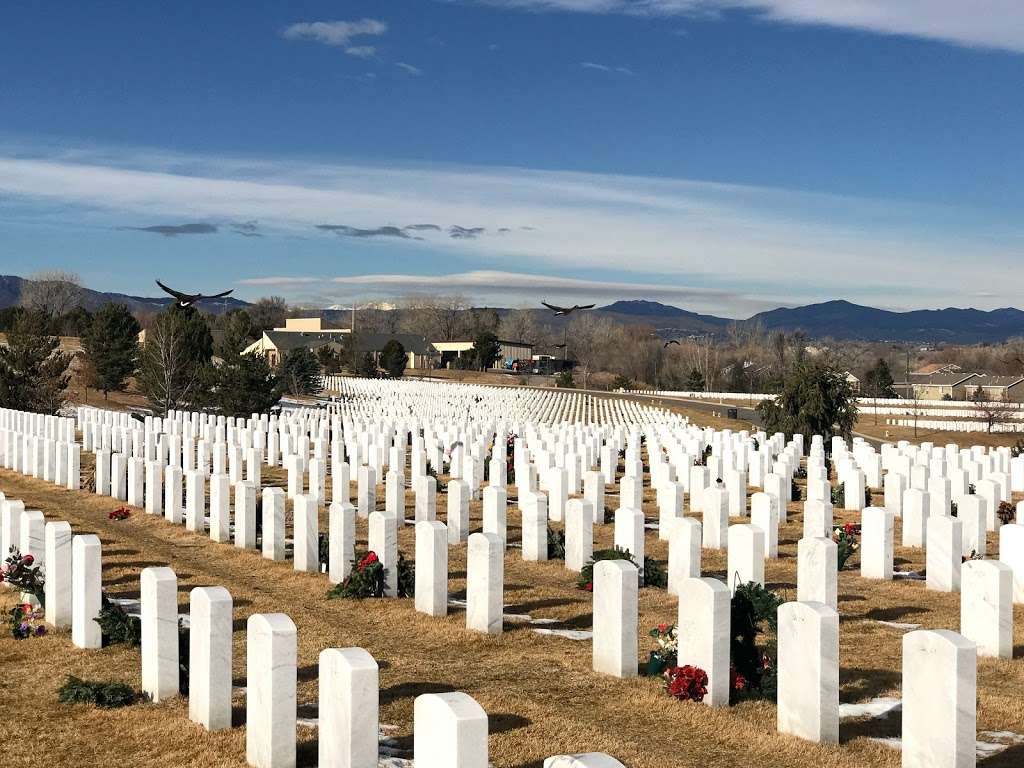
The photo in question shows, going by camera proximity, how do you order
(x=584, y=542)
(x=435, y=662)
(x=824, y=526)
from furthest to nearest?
(x=824, y=526) < (x=584, y=542) < (x=435, y=662)

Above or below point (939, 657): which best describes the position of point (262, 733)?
below

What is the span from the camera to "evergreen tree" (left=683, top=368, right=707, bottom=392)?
9944 cm

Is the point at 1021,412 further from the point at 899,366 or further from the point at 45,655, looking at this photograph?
the point at 899,366

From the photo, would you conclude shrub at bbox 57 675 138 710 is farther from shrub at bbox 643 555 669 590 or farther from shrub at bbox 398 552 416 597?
shrub at bbox 643 555 669 590

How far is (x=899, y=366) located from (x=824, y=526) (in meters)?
159

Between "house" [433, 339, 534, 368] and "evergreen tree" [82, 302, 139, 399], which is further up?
"house" [433, 339, 534, 368]

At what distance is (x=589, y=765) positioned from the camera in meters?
3.96

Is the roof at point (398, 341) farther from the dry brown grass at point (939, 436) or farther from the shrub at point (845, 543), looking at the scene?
the shrub at point (845, 543)

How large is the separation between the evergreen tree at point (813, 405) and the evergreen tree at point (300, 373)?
130 feet

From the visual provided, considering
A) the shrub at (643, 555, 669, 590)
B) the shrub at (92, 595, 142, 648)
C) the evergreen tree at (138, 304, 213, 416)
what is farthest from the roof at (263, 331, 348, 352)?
the shrub at (92, 595, 142, 648)

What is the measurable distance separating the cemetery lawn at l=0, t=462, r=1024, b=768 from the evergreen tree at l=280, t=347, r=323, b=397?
55.1 metres

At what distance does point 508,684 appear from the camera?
286 inches

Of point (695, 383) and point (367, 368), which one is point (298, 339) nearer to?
point (367, 368)

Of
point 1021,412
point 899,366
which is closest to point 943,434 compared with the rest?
point 1021,412
